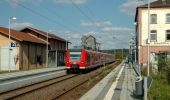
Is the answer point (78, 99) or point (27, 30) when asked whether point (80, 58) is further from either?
point (27, 30)

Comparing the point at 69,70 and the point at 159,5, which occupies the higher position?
the point at 159,5

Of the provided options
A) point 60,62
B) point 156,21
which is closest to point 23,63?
point 60,62

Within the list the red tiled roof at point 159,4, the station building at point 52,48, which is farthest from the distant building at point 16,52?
the red tiled roof at point 159,4

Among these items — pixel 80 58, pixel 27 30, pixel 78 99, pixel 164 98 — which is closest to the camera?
pixel 164 98

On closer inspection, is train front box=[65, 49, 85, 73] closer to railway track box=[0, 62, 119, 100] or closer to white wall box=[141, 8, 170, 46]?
railway track box=[0, 62, 119, 100]

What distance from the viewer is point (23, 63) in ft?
178

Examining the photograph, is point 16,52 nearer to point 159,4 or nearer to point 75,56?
point 75,56

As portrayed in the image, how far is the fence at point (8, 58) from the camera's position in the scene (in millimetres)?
52219

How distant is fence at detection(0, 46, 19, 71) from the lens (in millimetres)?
52219

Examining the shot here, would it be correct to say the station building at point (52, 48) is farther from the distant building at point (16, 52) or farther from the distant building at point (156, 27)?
the distant building at point (156, 27)

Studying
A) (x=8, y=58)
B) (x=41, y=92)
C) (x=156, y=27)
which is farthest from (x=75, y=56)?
(x=156, y=27)

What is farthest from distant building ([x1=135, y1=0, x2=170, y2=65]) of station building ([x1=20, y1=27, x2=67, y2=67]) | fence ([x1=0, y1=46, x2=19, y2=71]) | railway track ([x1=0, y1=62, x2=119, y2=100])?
railway track ([x1=0, y1=62, x2=119, y2=100])

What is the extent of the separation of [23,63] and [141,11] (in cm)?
2243

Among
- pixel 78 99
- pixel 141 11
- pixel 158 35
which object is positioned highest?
pixel 141 11
